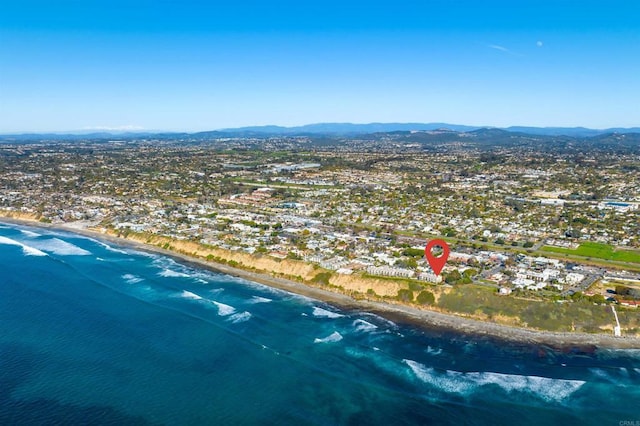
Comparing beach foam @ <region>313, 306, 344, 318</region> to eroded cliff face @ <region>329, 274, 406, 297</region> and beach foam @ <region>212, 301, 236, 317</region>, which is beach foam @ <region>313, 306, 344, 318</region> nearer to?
eroded cliff face @ <region>329, 274, 406, 297</region>

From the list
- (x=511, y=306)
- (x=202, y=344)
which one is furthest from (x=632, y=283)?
(x=202, y=344)

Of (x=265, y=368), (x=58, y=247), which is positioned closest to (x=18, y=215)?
(x=58, y=247)

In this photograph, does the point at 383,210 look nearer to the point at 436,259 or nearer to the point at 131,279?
the point at 436,259

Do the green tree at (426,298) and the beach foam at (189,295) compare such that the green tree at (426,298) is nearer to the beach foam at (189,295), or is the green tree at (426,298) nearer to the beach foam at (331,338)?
the beach foam at (331,338)

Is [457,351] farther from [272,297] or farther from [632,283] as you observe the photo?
[632,283]

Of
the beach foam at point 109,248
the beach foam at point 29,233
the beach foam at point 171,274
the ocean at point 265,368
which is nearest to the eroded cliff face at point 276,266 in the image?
the beach foam at point 109,248

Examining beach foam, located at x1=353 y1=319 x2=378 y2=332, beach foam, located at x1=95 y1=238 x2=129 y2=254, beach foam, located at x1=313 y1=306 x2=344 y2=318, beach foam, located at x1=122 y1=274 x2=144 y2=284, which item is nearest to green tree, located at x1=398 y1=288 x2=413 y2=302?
beach foam, located at x1=353 y1=319 x2=378 y2=332

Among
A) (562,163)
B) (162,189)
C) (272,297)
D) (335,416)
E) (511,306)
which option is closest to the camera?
(335,416)
